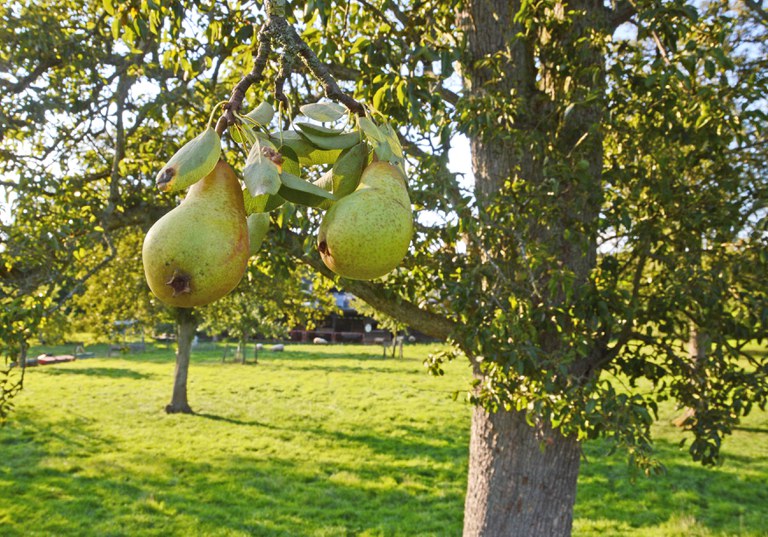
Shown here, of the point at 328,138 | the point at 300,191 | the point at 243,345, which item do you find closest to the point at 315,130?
the point at 328,138

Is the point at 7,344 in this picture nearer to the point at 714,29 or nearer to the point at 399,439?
the point at 714,29

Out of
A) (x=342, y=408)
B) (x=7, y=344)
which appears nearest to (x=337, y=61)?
(x=7, y=344)

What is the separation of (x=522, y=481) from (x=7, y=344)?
12.9 feet

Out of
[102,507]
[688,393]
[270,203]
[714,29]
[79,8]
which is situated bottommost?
[102,507]

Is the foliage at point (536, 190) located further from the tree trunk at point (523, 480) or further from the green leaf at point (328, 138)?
the green leaf at point (328, 138)

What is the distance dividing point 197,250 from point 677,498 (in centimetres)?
900

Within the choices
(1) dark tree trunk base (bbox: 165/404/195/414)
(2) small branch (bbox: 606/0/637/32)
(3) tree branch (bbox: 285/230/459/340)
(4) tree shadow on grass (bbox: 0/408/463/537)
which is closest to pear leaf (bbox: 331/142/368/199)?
(3) tree branch (bbox: 285/230/459/340)

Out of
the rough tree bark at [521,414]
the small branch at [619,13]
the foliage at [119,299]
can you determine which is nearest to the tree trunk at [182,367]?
the foliage at [119,299]

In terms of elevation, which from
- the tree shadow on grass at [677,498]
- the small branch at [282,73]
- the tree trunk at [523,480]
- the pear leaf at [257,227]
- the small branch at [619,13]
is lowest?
the tree shadow on grass at [677,498]

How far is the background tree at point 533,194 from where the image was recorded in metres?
3.50

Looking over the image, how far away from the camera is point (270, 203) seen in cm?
102

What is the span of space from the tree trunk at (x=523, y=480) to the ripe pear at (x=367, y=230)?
Result: 4199mm

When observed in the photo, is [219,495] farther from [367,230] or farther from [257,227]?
[367,230]

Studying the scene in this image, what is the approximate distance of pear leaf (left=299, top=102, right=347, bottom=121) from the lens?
3.13ft
